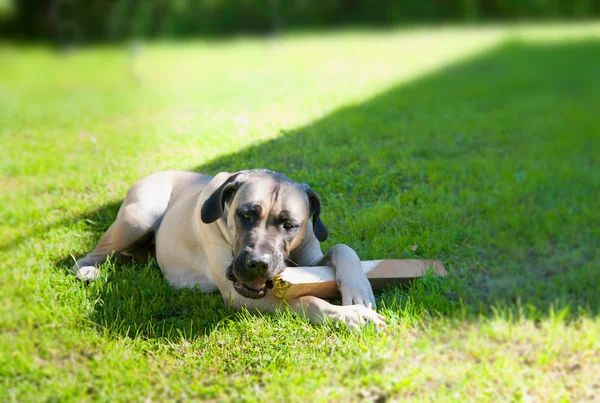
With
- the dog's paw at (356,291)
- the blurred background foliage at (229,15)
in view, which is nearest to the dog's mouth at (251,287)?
the dog's paw at (356,291)

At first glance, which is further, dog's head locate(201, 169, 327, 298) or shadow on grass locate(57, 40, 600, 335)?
shadow on grass locate(57, 40, 600, 335)

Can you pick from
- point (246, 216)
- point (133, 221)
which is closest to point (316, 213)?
point (246, 216)

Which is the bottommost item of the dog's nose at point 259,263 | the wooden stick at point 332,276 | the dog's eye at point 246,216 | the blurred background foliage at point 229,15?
the wooden stick at point 332,276

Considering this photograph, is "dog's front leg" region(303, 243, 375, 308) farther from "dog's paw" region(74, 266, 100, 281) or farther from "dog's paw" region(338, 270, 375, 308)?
"dog's paw" region(74, 266, 100, 281)

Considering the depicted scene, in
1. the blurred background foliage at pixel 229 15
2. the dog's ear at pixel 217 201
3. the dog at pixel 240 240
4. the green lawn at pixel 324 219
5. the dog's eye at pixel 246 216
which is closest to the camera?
the green lawn at pixel 324 219

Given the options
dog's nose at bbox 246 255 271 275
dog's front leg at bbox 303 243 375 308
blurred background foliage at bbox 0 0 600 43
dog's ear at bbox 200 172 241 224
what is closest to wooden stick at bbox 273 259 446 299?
dog's front leg at bbox 303 243 375 308

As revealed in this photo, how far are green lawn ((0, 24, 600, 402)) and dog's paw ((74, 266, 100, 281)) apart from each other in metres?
0.08

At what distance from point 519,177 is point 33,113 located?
17.8 ft

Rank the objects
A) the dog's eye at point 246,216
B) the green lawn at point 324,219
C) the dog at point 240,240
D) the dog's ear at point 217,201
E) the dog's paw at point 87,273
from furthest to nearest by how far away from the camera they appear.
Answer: the dog's paw at point 87,273 < the dog's ear at point 217,201 < the dog's eye at point 246,216 < the dog at point 240,240 < the green lawn at point 324,219

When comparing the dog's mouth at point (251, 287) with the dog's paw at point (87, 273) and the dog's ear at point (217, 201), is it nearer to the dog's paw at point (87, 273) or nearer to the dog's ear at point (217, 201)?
the dog's ear at point (217, 201)

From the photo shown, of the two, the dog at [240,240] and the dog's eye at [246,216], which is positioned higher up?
the dog's eye at [246,216]

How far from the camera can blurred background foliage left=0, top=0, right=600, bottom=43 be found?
526 centimetres

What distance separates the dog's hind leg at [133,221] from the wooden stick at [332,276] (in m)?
1.63

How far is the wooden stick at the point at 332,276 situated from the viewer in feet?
13.5
